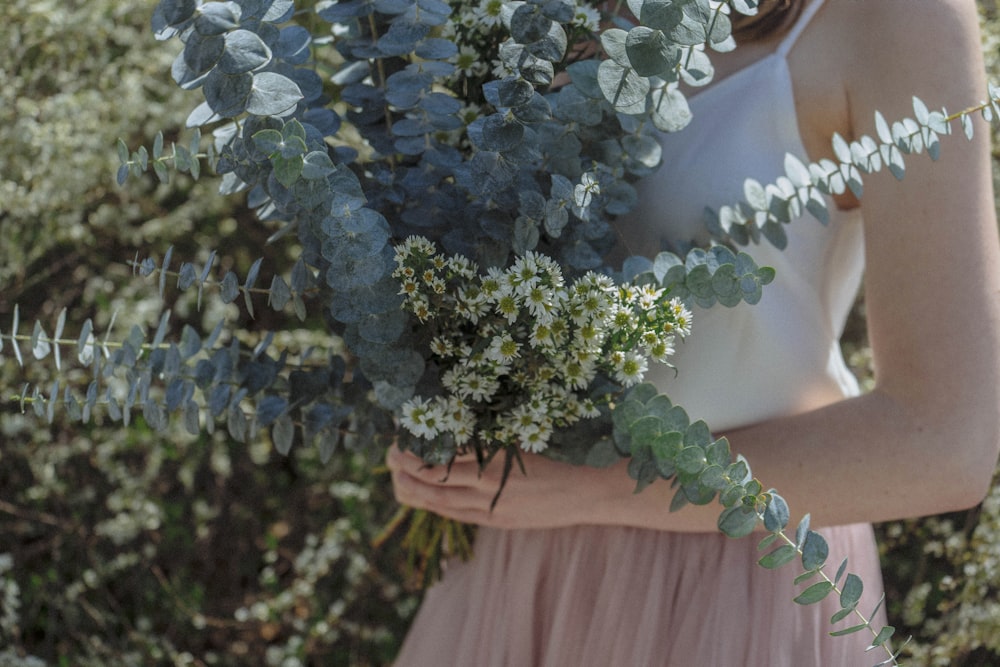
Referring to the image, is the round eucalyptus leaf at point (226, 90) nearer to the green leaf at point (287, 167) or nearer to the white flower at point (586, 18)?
the green leaf at point (287, 167)

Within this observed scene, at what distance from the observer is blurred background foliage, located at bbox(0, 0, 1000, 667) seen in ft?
6.28

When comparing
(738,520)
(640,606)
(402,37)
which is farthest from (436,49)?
(640,606)

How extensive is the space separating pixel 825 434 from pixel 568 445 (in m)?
0.30

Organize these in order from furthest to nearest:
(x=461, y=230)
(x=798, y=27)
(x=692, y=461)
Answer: (x=798, y=27) → (x=461, y=230) → (x=692, y=461)

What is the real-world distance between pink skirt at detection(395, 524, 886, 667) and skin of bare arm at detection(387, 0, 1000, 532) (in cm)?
7

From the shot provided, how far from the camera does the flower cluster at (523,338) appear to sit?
0.83m

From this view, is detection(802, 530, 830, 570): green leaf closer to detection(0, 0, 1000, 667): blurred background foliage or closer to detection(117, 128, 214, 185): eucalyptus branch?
detection(117, 128, 214, 185): eucalyptus branch

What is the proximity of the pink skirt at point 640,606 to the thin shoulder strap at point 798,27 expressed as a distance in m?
0.56

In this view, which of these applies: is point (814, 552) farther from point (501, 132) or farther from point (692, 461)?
point (501, 132)

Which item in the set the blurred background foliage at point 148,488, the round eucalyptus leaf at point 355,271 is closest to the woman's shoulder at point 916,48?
the round eucalyptus leaf at point 355,271

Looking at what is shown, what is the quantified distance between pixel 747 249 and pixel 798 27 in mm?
255

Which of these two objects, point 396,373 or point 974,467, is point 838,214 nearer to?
point 974,467

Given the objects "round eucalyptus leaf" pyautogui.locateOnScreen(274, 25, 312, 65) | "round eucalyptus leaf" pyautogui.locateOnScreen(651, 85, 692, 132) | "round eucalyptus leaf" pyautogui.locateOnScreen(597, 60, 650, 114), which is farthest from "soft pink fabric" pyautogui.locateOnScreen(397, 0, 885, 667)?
"round eucalyptus leaf" pyautogui.locateOnScreen(274, 25, 312, 65)

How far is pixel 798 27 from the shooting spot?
1.13 metres
